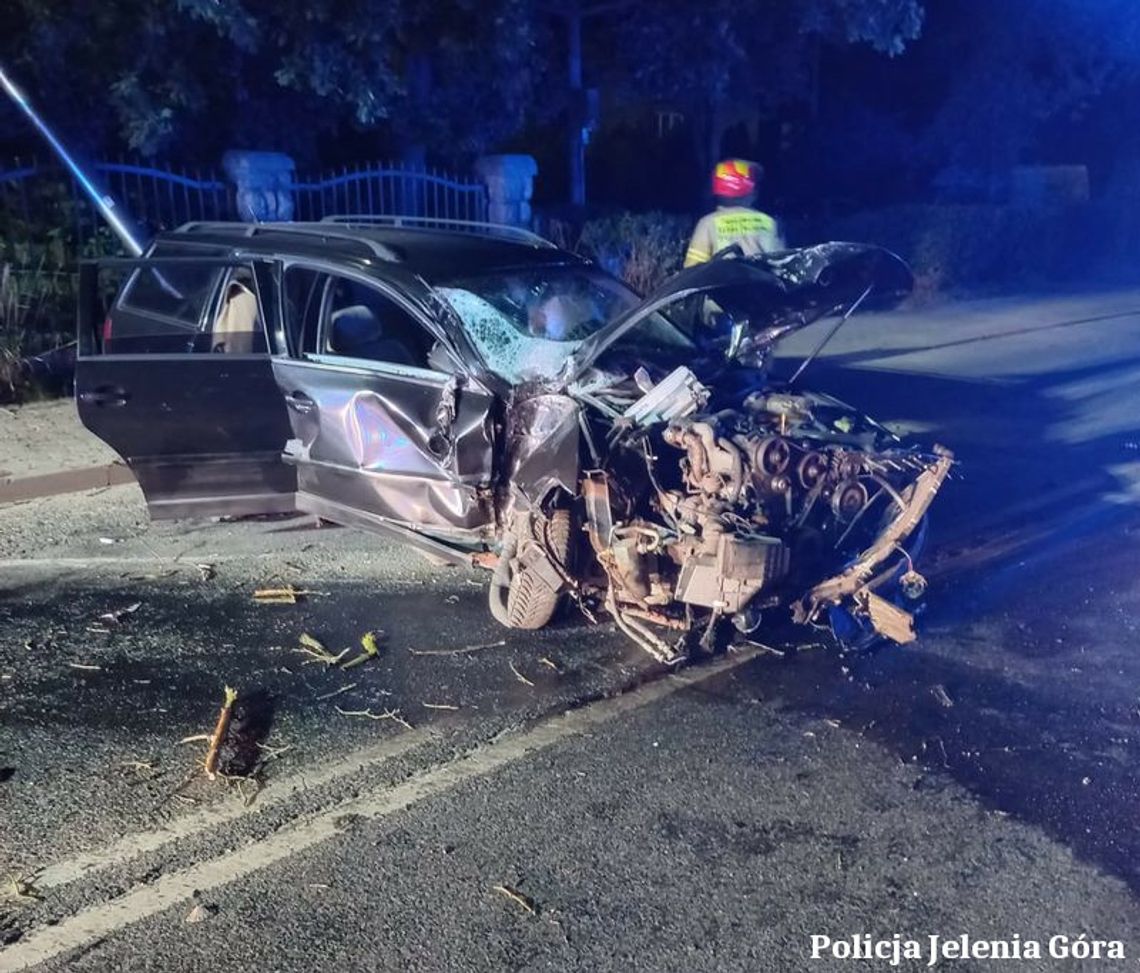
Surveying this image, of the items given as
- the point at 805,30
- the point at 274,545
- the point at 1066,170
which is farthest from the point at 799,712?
the point at 1066,170

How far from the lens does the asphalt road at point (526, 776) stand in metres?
3.18

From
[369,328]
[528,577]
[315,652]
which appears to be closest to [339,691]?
[315,652]

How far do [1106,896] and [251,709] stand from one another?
2981 millimetres

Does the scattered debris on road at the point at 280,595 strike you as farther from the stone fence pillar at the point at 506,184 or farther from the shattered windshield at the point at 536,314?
the stone fence pillar at the point at 506,184

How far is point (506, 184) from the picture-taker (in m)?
13.5

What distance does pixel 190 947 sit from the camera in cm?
306

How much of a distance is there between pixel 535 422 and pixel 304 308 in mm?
1567

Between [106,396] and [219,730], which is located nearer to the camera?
[219,730]

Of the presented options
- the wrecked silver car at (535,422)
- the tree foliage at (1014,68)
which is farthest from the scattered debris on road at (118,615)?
the tree foliage at (1014,68)

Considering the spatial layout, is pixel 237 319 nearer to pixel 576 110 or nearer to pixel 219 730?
pixel 219 730

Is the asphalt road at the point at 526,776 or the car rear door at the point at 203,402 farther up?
the car rear door at the point at 203,402

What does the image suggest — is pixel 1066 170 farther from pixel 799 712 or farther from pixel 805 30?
pixel 799 712

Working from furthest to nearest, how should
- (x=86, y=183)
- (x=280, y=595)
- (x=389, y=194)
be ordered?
(x=389, y=194) < (x=86, y=183) < (x=280, y=595)

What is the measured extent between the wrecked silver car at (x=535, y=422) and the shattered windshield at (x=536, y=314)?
15mm
